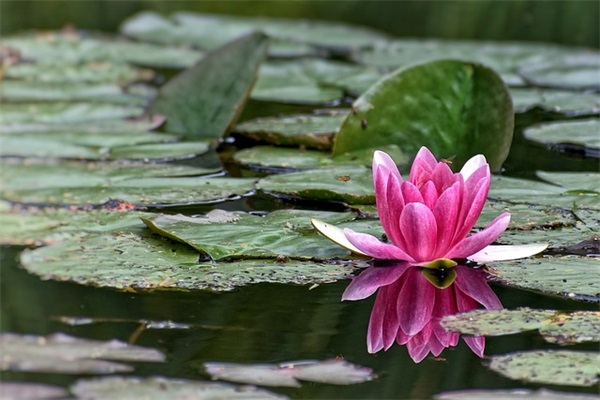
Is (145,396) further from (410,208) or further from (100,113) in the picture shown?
(100,113)

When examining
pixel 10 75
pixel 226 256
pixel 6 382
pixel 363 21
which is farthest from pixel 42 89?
pixel 363 21

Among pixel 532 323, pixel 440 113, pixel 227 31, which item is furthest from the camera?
pixel 227 31

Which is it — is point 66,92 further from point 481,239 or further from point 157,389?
point 157,389

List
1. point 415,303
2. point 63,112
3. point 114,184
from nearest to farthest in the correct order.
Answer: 1. point 415,303
2. point 114,184
3. point 63,112

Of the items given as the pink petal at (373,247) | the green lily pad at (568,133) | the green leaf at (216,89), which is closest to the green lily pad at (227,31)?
the green leaf at (216,89)

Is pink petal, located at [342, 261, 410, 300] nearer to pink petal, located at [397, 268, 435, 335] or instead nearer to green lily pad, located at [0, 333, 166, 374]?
pink petal, located at [397, 268, 435, 335]

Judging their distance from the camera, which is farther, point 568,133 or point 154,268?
point 568,133

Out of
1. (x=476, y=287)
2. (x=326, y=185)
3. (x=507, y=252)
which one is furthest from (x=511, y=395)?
(x=326, y=185)
